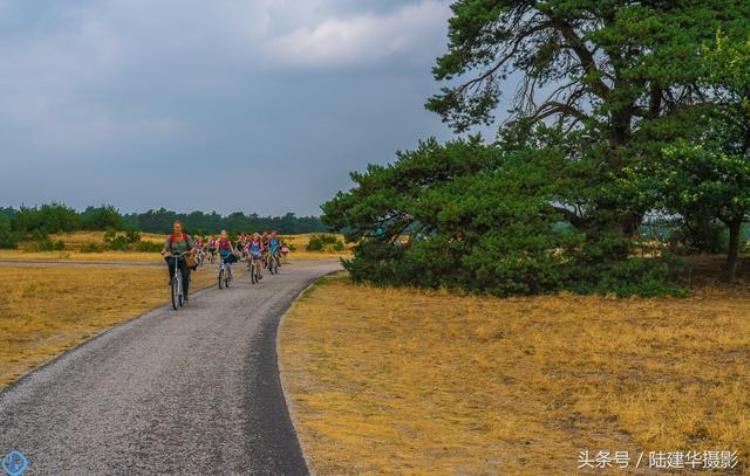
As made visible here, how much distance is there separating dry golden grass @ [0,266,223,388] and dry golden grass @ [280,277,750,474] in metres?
3.91

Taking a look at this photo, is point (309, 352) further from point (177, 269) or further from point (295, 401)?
point (177, 269)

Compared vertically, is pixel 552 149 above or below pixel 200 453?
above

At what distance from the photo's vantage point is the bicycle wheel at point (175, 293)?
16969mm

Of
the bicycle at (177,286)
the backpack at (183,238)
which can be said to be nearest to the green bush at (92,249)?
the backpack at (183,238)

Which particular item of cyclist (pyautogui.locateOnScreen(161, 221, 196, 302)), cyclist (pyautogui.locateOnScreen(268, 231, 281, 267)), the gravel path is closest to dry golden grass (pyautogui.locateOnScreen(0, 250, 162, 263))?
cyclist (pyautogui.locateOnScreen(268, 231, 281, 267))

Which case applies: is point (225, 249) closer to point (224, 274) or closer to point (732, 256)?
point (224, 274)

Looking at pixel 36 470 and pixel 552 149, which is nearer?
A: pixel 36 470

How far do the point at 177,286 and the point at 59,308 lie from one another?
12.0 feet

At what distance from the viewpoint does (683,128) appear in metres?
22.2

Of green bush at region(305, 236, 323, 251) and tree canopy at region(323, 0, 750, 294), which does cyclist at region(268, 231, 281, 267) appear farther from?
green bush at region(305, 236, 323, 251)

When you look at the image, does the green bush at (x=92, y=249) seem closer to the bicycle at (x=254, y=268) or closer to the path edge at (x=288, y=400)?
the bicycle at (x=254, y=268)

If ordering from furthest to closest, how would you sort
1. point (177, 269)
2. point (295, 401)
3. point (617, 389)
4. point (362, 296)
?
1. point (362, 296)
2. point (177, 269)
3. point (617, 389)
4. point (295, 401)

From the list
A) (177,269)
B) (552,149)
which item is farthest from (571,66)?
(177,269)

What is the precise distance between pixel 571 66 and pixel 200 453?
83.8 feet
